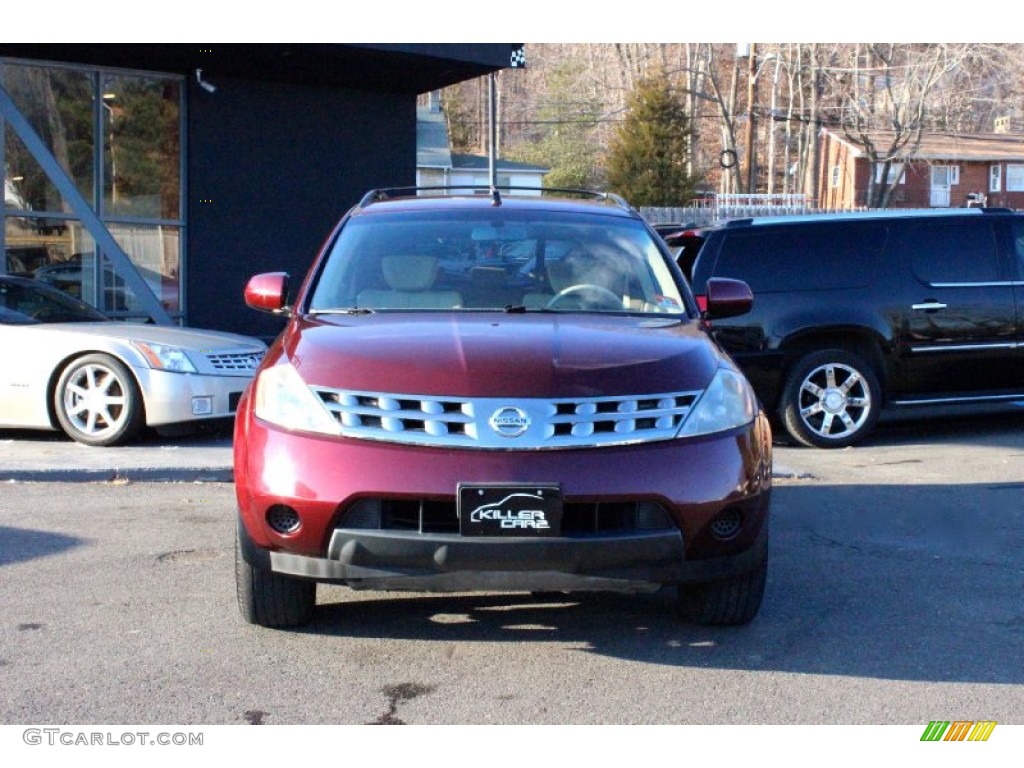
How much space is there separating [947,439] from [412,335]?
701cm

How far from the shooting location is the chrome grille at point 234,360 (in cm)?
942

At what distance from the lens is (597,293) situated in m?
5.68

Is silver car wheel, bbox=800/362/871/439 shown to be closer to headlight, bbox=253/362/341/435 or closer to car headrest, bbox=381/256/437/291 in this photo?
car headrest, bbox=381/256/437/291

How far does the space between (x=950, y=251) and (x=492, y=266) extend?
5.96 meters

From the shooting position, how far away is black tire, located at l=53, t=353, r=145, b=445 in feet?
29.9

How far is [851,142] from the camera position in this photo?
171 ft

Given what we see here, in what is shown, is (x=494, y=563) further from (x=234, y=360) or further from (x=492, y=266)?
(x=234, y=360)

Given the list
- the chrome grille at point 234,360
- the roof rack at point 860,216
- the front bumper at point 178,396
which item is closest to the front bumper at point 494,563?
the front bumper at point 178,396

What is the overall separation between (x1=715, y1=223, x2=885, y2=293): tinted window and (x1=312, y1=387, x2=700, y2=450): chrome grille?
5.87 meters

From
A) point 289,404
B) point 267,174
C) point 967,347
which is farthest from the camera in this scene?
point 267,174

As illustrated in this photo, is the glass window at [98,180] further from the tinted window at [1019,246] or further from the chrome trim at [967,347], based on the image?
the tinted window at [1019,246]

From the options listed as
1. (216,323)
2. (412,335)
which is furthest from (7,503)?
(216,323)

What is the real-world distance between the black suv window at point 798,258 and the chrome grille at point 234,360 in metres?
3.63

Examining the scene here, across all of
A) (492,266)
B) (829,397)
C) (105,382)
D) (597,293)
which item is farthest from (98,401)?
(829,397)
